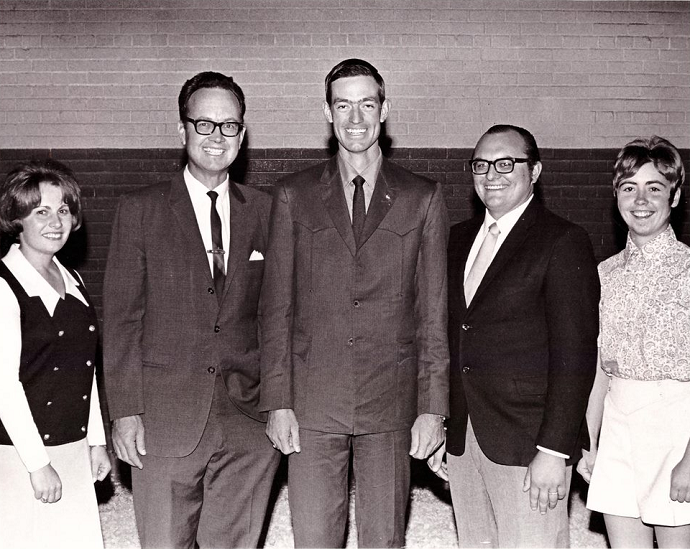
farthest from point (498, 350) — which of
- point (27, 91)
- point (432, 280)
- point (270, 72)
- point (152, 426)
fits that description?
point (27, 91)

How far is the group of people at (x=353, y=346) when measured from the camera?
2850 mm

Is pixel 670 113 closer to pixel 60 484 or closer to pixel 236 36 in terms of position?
pixel 236 36

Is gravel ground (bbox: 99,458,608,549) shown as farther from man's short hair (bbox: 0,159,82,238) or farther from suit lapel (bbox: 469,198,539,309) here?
man's short hair (bbox: 0,159,82,238)

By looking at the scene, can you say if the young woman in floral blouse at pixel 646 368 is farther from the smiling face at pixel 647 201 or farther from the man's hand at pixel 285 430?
the man's hand at pixel 285 430

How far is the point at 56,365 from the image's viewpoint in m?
2.90

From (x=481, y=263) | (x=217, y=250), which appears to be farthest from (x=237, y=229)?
(x=481, y=263)

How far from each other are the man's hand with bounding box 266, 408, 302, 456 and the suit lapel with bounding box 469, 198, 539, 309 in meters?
0.82

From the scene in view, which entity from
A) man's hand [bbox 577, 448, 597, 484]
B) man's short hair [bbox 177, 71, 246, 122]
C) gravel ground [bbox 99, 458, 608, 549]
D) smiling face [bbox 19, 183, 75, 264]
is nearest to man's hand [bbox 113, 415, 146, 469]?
smiling face [bbox 19, 183, 75, 264]

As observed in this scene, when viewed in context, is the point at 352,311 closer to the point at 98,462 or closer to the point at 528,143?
the point at 528,143

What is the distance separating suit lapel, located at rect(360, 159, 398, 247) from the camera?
9.90ft

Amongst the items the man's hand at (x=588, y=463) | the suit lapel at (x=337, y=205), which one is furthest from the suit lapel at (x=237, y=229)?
the man's hand at (x=588, y=463)

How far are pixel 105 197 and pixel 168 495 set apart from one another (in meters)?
3.85

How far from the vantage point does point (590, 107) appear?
6.29 meters

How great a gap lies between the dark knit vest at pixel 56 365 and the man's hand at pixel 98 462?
16 centimetres
